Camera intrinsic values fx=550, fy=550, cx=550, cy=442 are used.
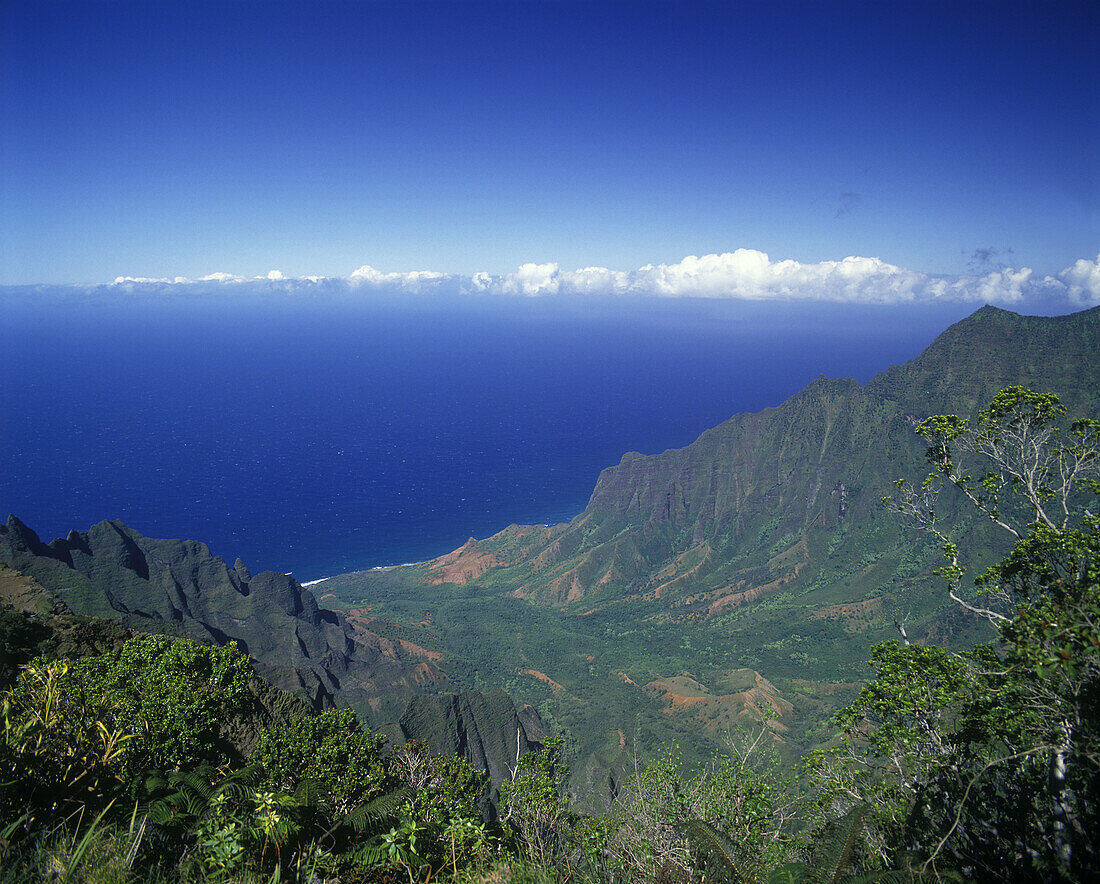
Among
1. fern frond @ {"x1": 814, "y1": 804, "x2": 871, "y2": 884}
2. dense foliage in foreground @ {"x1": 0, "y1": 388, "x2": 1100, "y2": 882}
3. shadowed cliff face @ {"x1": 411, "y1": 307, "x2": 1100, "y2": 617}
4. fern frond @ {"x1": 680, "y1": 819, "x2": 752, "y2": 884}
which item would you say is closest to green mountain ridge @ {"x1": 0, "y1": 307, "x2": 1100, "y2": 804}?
shadowed cliff face @ {"x1": 411, "y1": 307, "x2": 1100, "y2": 617}

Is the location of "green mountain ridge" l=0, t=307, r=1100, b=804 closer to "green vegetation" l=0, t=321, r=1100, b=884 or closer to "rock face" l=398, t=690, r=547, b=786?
"rock face" l=398, t=690, r=547, b=786

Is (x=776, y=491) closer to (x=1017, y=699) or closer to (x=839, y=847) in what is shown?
(x=1017, y=699)

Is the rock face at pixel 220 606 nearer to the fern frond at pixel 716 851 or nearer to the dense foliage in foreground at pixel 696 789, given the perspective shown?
the dense foliage in foreground at pixel 696 789

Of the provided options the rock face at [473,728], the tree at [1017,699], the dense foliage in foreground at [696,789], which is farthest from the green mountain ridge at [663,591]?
the tree at [1017,699]

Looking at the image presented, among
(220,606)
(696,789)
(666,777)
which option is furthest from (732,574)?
(696,789)

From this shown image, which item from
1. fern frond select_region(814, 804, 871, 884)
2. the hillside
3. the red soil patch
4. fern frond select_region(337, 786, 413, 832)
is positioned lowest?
the red soil patch
